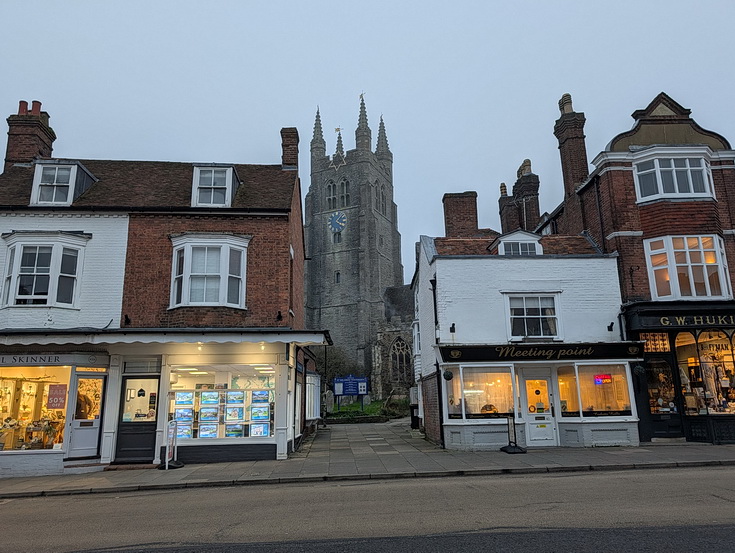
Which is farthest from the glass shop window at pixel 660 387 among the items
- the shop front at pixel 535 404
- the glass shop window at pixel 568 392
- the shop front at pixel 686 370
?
the glass shop window at pixel 568 392

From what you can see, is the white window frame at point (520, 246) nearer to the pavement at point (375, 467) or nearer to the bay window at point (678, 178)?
the bay window at point (678, 178)

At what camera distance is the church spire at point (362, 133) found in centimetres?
8288

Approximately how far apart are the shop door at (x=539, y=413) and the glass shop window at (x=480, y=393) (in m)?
0.90

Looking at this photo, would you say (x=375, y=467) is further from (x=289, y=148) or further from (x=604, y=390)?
(x=289, y=148)

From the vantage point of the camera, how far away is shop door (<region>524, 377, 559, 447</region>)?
56.6ft

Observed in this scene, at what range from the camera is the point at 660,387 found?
57.4ft

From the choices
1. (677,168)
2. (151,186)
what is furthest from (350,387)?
(677,168)

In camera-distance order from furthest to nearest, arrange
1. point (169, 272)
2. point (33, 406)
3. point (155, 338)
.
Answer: point (169, 272) < point (33, 406) < point (155, 338)

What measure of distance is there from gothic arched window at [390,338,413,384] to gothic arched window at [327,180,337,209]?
30405mm

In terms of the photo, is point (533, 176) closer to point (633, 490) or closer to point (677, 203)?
point (677, 203)

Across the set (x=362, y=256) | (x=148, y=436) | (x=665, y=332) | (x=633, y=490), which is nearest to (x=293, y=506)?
(x=633, y=490)

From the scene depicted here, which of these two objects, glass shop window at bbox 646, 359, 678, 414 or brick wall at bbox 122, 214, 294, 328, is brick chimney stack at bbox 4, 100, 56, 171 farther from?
glass shop window at bbox 646, 359, 678, 414

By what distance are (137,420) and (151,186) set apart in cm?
806

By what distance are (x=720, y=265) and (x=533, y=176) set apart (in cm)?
1142
